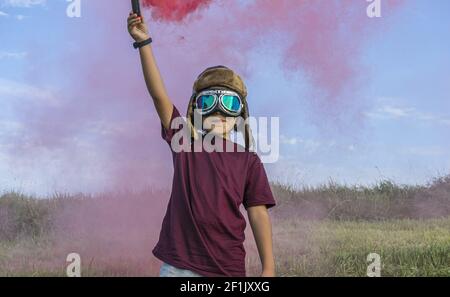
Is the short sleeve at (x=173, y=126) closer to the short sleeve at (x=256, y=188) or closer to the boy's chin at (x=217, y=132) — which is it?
the boy's chin at (x=217, y=132)

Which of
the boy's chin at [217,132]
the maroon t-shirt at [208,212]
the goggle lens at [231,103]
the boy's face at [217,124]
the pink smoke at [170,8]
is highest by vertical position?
the pink smoke at [170,8]

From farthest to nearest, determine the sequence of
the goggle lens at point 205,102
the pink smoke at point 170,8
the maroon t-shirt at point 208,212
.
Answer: the pink smoke at point 170,8 < the goggle lens at point 205,102 < the maroon t-shirt at point 208,212

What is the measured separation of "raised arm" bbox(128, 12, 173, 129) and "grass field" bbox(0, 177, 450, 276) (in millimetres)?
3969

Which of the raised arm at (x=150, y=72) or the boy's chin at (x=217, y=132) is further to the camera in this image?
the boy's chin at (x=217, y=132)

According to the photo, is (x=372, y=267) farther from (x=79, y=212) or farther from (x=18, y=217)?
(x=18, y=217)

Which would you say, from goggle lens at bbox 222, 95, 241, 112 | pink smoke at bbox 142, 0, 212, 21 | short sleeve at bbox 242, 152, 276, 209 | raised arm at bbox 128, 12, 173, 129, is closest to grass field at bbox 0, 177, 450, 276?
pink smoke at bbox 142, 0, 212, 21

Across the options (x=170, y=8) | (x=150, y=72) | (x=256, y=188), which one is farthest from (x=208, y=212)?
(x=170, y=8)

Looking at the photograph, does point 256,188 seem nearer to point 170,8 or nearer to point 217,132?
point 217,132

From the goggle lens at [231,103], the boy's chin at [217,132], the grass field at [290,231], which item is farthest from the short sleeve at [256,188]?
the grass field at [290,231]

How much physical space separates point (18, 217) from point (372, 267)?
17.1ft

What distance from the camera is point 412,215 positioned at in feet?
32.3

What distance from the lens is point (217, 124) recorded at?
4.61 meters

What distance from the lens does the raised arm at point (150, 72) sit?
4.45 m
